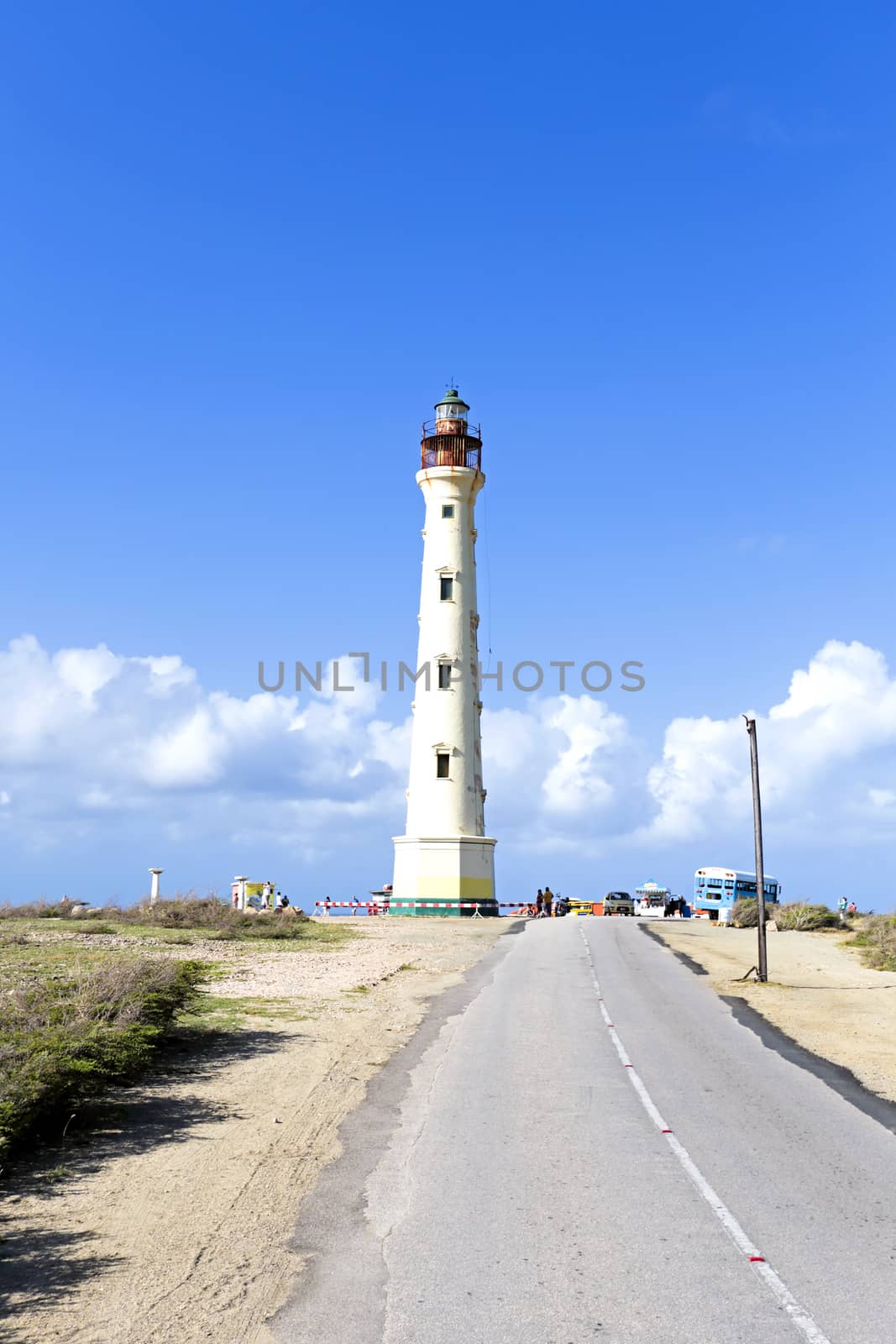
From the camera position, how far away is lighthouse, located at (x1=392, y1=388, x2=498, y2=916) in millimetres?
49094

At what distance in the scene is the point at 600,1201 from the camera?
8.62m

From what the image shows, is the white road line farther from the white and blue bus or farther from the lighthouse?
the white and blue bus

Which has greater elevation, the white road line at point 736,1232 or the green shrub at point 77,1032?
the green shrub at point 77,1032

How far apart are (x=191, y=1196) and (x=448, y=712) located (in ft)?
137

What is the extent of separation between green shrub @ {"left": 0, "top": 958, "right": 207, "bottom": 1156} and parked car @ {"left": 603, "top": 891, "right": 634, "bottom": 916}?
54.2 metres

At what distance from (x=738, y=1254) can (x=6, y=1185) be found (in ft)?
18.5

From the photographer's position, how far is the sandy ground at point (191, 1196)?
257 inches

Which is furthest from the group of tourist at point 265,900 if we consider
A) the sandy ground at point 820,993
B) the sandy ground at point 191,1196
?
the sandy ground at point 191,1196

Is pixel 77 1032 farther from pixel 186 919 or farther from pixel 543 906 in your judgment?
pixel 543 906

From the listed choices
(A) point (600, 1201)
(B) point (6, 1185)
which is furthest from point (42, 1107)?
(A) point (600, 1201)

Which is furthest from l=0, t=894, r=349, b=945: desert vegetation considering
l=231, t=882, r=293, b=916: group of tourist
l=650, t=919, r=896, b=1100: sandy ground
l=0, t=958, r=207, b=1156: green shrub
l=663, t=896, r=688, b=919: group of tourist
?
l=663, t=896, r=688, b=919: group of tourist

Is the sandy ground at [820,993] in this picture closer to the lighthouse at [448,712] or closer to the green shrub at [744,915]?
the green shrub at [744,915]

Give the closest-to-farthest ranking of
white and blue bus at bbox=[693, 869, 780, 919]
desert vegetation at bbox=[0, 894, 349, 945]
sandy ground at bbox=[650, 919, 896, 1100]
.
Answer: sandy ground at bbox=[650, 919, 896, 1100] → desert vegetation at bbox=[0, 894, 349, 945] → white and blue bus at bbox=[693, 869, 780, 919]

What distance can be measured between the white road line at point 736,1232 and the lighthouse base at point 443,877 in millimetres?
35130
